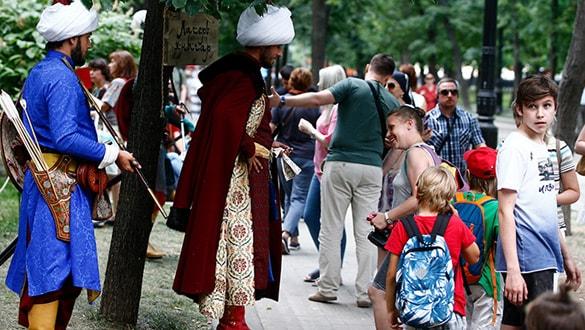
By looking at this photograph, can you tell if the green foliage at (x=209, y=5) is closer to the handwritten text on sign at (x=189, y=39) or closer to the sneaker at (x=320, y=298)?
the handwritten text on sign at (x=189, y=39)

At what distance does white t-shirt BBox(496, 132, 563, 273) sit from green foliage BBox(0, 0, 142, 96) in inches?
346

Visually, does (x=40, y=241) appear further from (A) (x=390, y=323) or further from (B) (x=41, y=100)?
(A) (x=390, y=323)

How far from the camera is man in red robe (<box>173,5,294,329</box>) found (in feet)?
22.3

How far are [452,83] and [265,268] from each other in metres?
3.38

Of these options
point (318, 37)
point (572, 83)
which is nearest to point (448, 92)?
point (572, 83)

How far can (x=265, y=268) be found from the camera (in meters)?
7.09

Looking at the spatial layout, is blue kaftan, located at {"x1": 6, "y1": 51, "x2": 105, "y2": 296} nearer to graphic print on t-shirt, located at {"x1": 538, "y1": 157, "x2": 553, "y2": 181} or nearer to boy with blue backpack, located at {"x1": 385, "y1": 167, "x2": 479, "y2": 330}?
boy with blue backpack, located at {"x1": 385, "y1": 167, "x2": 479, "y2": 330}

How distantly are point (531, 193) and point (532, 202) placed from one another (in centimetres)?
5

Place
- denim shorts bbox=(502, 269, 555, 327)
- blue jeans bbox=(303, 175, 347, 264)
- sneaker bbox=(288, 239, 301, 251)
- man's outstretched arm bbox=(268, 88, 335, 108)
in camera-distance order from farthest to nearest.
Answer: sneaker bbox=(288, 239, 301, 251), blue jeans bbox=(303, 175, 347, 264), man's outstretched arm bbox=(268, 88, 335, 108), denim shorts bbox=(502, 269, 555, 327)

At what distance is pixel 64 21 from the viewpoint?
6070 millimetres

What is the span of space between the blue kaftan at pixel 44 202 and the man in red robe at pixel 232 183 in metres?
0.92

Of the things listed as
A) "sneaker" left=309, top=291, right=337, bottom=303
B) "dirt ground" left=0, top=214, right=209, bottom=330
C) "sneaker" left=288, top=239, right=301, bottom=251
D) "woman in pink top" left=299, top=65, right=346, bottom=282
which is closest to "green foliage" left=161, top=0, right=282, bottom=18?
"dirt ground" left=0, top=214, right=209, bottom=330

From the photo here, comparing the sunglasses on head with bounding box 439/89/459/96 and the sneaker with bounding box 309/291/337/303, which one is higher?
the sunglasses on head with bounding box 439/89/459/96

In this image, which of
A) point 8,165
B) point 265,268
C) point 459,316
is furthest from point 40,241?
point 459,316
